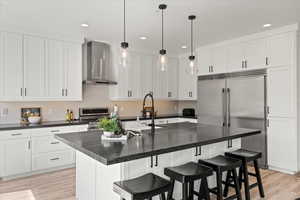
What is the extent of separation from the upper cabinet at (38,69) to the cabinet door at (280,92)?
3859 mm

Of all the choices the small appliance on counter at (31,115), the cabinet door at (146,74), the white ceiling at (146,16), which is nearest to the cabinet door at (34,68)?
the white ceiling at (146,16)

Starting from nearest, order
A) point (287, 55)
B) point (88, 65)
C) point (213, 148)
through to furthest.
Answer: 1. point (213, 148)
2. point (287, 55)
3. point (88, 65)

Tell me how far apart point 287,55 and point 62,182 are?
177 inches

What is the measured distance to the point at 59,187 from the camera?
3371 mm

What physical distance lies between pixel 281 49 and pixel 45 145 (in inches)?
186

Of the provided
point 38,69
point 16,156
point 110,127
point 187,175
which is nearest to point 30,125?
point 16,156

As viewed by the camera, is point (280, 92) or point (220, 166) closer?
point (220, 166)

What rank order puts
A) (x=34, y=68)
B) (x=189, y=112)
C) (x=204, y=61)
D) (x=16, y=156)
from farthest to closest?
(x=189, y=112) → (x=204, y=61) → (x=34, y=68) → (x=16, y=156)

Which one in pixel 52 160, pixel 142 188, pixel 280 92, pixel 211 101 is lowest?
pixel 52 160

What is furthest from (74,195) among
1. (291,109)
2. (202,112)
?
(291,109)

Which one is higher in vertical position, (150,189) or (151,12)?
(151,12)

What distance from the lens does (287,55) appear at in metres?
3.83

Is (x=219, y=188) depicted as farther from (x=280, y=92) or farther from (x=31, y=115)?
(x=31, y=115)

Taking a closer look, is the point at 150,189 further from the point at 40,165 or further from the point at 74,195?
the point at 40,165
